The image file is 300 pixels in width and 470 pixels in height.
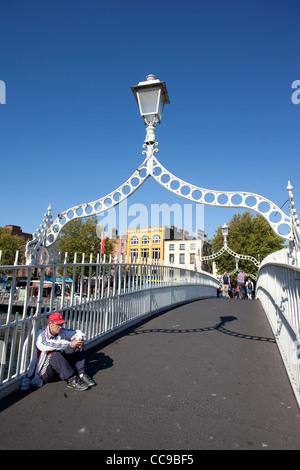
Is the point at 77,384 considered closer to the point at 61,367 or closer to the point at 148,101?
the point at 61,367

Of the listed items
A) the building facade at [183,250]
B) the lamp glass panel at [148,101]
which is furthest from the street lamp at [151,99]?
the building facade at [183,250]

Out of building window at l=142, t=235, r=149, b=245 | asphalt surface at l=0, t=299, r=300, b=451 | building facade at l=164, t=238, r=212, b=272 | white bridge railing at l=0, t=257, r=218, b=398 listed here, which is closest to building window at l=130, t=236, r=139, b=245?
building window at l=142, t=235, r=149, b=245

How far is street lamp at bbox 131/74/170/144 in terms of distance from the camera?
6188 millimetres

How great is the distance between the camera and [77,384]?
3.57 meters

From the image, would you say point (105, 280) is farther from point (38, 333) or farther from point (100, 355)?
point (38, 333)

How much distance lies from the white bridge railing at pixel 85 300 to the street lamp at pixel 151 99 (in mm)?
3118

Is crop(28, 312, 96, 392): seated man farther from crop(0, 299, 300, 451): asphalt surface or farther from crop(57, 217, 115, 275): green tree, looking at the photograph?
crop(57, 217, 115, 275): green tree

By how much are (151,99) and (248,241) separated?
4002cm

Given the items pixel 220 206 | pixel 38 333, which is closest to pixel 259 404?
pixel 38 333

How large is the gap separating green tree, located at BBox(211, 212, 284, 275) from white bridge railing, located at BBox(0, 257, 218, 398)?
1331 inches

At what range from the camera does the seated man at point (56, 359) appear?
364 centimetres

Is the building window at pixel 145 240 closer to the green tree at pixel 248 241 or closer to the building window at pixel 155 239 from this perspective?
the building window at pixel 155 239

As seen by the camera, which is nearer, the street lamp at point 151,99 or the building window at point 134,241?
the street lamp at point 151,99
